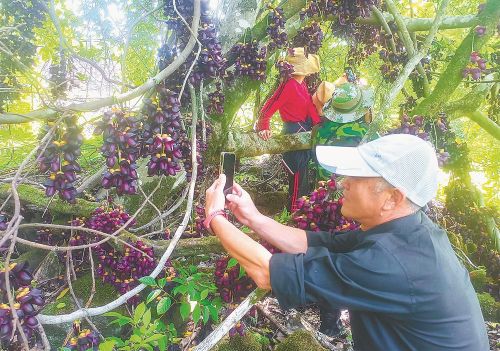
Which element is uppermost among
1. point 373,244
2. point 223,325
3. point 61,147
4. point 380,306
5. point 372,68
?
point 372,68

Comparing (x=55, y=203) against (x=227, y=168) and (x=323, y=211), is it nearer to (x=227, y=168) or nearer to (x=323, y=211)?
(x=227, y=168)

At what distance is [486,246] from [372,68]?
3.03 metres

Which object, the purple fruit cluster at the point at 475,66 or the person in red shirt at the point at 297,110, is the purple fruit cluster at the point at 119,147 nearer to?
the person in red shirt at the point at 297,110

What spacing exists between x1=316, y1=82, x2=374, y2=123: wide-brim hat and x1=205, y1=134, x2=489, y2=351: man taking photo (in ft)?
5.99

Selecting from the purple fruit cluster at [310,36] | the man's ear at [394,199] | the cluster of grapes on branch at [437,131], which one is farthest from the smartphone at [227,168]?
the purple fruit cluster at [310,36]

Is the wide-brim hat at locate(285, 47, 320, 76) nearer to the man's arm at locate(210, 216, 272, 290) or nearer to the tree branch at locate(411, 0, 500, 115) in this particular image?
the tree branch at locate(411, 0, 500, 115)

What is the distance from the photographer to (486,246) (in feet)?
14.6

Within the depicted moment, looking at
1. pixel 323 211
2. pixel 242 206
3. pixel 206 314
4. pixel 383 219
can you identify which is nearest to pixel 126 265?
pixel 206 314

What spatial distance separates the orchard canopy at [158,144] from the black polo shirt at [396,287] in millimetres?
373

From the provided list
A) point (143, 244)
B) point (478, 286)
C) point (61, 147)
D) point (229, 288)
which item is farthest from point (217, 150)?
point (478, 286)

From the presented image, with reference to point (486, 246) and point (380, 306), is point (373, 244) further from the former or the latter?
point (486, 246)

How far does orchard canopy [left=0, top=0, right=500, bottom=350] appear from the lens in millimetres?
1782

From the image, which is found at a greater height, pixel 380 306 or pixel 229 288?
pixel 380 306

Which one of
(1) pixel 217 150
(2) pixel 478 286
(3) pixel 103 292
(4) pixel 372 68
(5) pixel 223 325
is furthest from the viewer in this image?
(4) pixel 372 68
